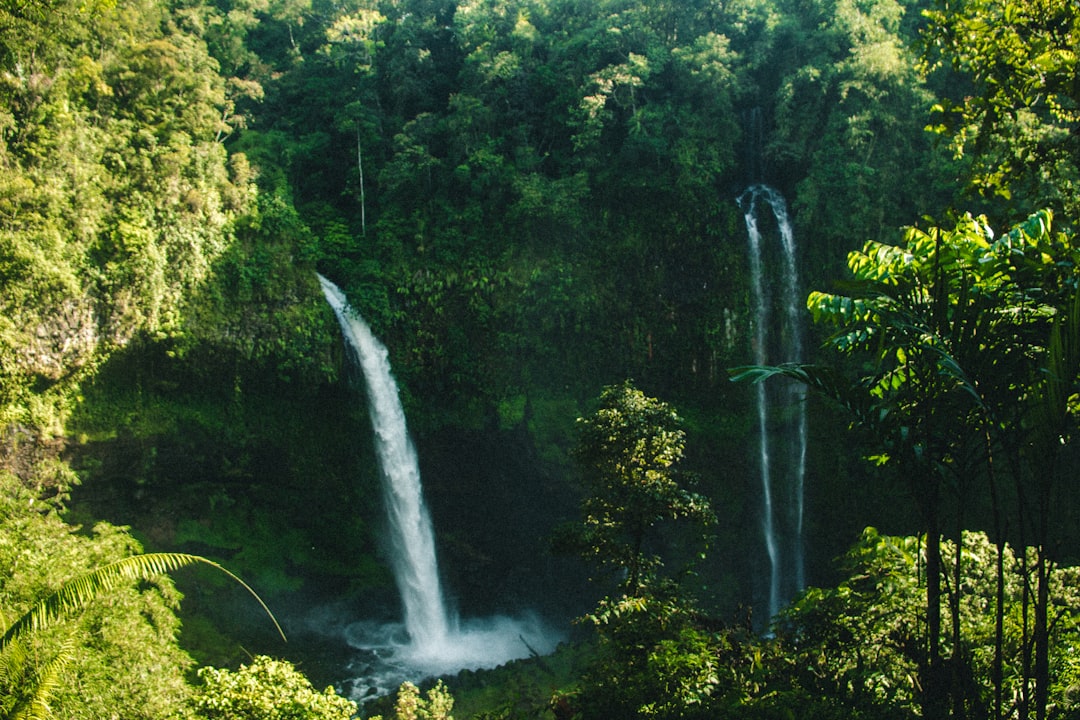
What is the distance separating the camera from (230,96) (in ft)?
57.5

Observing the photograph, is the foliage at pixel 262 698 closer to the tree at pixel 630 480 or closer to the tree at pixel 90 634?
the tree at pixel 90 634

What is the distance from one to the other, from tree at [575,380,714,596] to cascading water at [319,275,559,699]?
26.1ft

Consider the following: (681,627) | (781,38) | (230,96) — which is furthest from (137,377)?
(781,38)

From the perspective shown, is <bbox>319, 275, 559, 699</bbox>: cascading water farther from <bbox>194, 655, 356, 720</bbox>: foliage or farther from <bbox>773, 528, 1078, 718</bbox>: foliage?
<bbox>773, 528, 1078, 718</bbox>: foliage

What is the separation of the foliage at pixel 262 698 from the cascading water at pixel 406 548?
8197mm

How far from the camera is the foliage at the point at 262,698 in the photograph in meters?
6.71

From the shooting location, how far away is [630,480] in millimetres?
8102

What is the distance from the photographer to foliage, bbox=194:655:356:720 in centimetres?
671

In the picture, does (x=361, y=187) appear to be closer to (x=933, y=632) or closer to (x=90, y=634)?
(x=90, y=634)

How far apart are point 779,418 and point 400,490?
8.69 metres

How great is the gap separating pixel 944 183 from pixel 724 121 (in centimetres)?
492

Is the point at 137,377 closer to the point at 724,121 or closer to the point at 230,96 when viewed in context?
the point at 230,96

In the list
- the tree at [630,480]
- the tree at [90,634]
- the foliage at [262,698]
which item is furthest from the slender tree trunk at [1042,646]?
the foliage at [262,698]

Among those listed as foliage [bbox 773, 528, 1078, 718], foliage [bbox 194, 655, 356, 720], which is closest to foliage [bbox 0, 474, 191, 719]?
foliage [bbox 194, 655, 356, 720]
